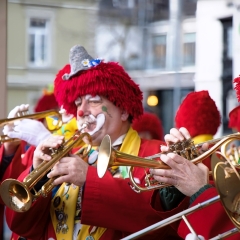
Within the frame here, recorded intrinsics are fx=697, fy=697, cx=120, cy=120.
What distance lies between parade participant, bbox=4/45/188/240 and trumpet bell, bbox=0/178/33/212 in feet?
0.51

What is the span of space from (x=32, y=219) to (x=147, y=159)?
89 centimetres

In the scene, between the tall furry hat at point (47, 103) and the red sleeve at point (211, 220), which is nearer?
the red sleeve at point (211, 220)

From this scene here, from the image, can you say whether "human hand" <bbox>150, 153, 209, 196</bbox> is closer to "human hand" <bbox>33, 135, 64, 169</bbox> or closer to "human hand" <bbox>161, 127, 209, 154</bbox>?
"human hand" <bbox>161, 127, 209, 154</bbox>

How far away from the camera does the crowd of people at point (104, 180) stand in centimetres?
305

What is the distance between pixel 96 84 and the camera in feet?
12.6

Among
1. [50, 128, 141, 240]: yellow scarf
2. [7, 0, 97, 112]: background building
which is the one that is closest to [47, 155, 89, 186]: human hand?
[50, 128, 141, 240]: yellow scarf

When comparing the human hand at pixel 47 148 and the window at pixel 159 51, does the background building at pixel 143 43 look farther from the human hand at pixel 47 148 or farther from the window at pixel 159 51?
the human hand at pixel 47 148

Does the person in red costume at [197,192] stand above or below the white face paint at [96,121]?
below

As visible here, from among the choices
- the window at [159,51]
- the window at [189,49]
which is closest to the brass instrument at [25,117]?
the window at [189,49]

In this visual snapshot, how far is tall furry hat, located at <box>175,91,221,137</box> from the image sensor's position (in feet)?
16.2

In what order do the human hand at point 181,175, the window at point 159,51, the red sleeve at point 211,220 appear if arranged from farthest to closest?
the window at point 159,51 < the human hand at point 181,175 < the red sleeve at point 211,220

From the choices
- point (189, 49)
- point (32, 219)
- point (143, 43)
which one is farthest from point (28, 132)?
point (143, 43)

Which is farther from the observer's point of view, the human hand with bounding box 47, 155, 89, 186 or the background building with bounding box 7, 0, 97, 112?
the background building with bounding box 7, 0, 97, 112

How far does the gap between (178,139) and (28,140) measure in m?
1.50
